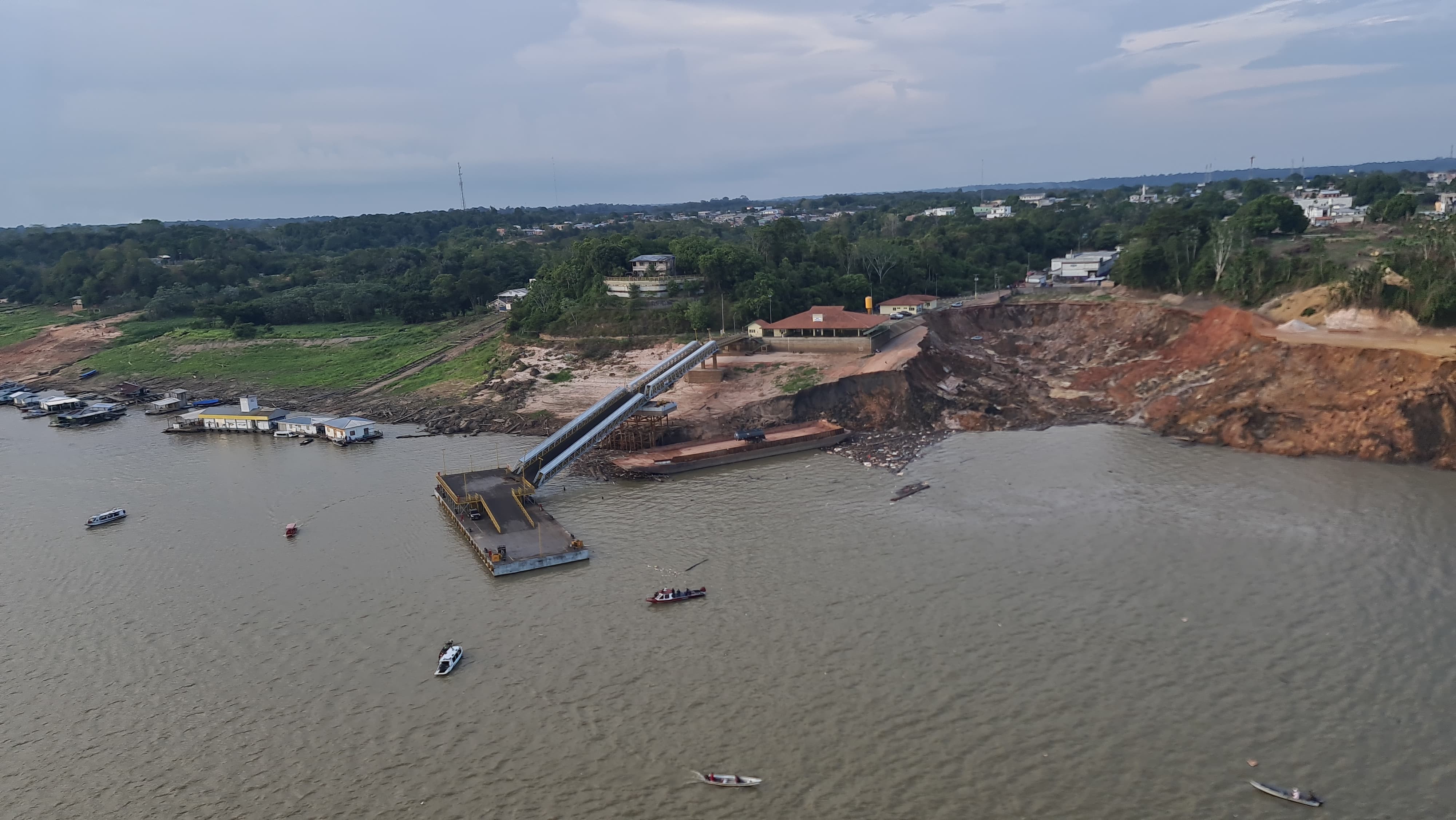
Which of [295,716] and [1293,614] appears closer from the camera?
[295,716]

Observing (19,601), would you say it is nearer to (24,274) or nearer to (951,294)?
(951,294)

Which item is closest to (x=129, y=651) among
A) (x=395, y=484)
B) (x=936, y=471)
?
Answer: (x=395, y=484)

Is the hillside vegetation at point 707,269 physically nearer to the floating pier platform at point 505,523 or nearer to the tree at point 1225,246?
the tree at point 1225,246

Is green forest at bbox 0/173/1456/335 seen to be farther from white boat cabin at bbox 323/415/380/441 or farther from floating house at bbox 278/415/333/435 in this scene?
floating house at bbox 278/415/333/435

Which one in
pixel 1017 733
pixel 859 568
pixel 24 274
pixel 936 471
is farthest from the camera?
pixel 24 274

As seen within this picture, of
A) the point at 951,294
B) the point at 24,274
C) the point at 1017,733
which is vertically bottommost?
the point at 1017,733

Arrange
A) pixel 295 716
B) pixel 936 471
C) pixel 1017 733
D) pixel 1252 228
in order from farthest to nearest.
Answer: pixel 1252 228 < pixel 936 471 < pixel 295 716 < pixel 1017 733
